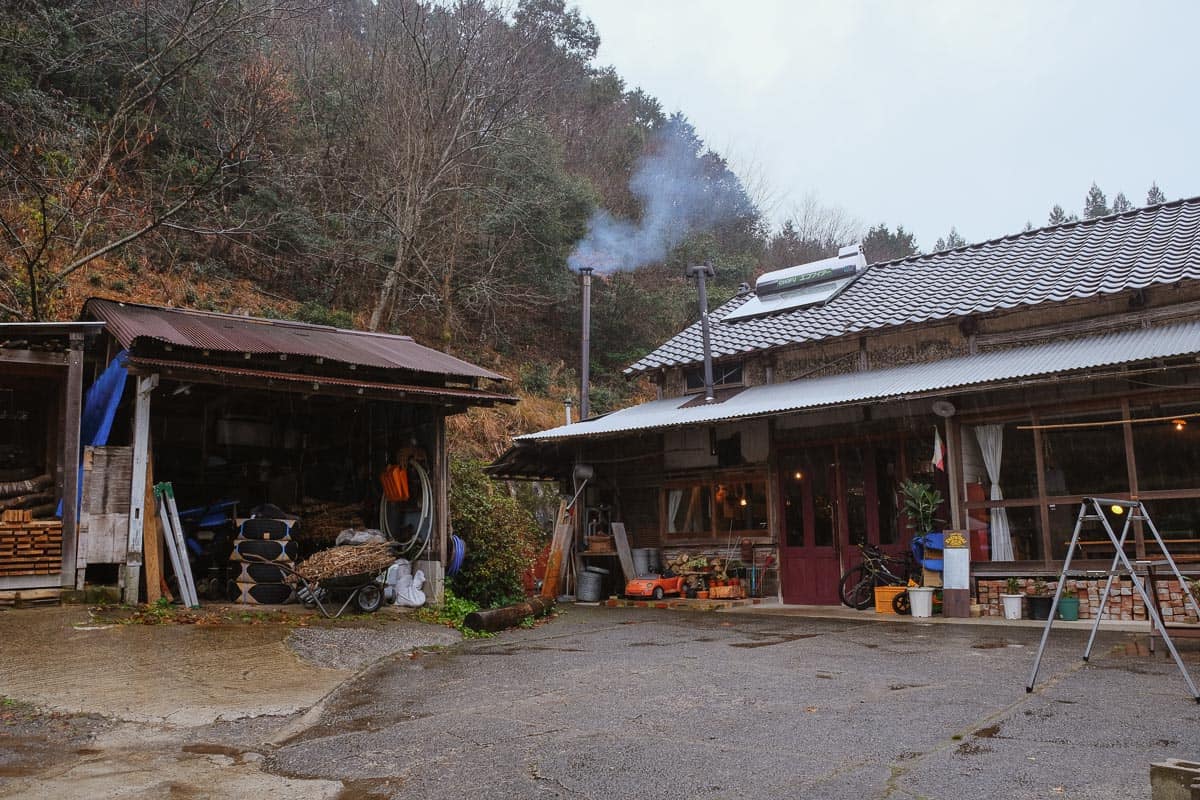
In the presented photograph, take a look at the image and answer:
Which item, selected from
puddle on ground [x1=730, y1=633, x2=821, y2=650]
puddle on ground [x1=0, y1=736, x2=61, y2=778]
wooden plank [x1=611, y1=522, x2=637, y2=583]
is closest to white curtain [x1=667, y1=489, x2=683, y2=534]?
wooden plank [x1=611, y1=522, x2=637, y2=583]

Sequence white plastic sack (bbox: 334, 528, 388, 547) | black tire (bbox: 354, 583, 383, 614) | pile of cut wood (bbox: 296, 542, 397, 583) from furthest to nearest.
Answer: white plastic sack (bbox: 334, 528, 388, 547) < black tire (bbox: 354, 583, 383, 614) < pile of cut wood (bbox: 296, 542, 397, 583)

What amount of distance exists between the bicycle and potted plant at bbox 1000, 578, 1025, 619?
1.36m

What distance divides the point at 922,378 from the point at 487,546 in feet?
21.5

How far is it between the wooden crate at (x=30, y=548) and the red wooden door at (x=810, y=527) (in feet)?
32.5

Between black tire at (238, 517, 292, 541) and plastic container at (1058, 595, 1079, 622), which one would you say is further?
black tire at (238, 517, 292, 541)

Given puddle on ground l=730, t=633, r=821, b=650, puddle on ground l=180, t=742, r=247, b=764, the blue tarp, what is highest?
the blue tarp

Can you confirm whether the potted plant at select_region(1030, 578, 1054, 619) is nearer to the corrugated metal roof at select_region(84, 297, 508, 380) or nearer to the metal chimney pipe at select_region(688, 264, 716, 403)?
the metal chimney pipe at select_region(688, 264, 716, 403)

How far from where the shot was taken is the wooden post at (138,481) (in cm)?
970

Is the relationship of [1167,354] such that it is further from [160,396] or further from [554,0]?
[554,0]

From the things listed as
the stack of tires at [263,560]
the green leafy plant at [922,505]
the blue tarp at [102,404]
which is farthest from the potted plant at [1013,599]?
the blue tarp at [102,404]

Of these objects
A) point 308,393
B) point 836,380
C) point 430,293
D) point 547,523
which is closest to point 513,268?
point 430,293

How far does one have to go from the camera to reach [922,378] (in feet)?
39.9

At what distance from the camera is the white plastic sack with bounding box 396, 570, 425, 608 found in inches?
444

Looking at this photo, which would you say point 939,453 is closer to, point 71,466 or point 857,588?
point 857,588
